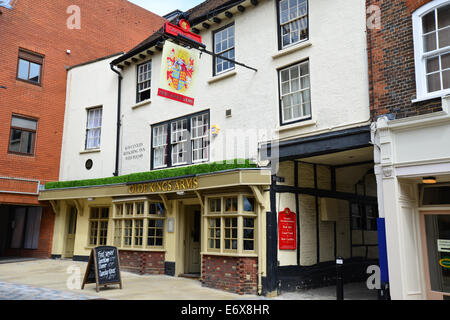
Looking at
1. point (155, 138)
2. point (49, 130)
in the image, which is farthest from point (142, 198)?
point (49, 130)

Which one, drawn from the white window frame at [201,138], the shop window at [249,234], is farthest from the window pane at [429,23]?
the white window frame at [201,138]

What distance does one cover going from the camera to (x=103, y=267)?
34.4ft

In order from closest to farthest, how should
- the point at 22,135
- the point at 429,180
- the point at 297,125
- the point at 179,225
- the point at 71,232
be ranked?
the point at 429,180 < the point at 297,125 < the point at 179,225 < the point at 22,135 < the point at 71,232

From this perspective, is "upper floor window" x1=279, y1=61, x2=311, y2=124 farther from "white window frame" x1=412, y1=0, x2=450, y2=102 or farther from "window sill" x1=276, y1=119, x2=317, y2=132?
"white window frame" x1=412, y1=0, x2=450, y2=102

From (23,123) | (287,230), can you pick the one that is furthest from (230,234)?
(23,123)

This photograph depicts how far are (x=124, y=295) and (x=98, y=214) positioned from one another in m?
7.95

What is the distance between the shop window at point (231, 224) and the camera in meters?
10.8

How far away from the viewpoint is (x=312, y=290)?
11.1 m

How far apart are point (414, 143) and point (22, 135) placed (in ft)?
51.4

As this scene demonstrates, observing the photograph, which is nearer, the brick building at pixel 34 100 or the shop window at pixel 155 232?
the shop window at pixel 155 232

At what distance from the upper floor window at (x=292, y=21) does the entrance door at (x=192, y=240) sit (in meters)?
6.59

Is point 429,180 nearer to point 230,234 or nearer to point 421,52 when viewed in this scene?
point 421,52

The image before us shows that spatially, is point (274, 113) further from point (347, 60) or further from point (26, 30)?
point (26, 30)

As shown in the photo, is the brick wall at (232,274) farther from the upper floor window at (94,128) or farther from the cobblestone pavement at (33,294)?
the upper floor window at (94,128)
